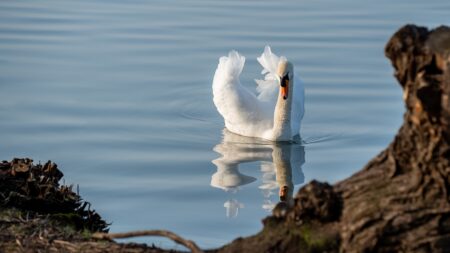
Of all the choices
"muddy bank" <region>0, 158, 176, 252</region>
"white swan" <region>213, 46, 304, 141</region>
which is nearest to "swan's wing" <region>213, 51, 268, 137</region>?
"white swan" <region>213, 46, 304, 141</region>

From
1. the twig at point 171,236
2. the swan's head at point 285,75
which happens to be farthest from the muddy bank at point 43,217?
the swan's head at point 285,75

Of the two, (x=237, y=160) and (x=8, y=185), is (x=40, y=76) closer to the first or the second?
(x=237, y=160)

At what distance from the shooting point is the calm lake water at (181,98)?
10.2m

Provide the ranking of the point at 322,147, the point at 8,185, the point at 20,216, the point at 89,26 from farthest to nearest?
the point at 89,26 → the point at 322,147 → the point at 8,185 → the point at 20,216

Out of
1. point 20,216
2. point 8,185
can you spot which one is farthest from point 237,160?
point 20,216

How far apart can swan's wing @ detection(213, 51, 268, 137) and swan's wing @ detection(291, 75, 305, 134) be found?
55 centimetres

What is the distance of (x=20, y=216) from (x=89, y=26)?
1180 centimetres

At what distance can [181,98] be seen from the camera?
14.4 meters

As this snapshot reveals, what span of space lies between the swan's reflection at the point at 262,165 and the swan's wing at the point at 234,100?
0.18 meters

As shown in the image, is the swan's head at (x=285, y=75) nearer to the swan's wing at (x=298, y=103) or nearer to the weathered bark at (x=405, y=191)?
the swan's wing at (x=298, y=103)

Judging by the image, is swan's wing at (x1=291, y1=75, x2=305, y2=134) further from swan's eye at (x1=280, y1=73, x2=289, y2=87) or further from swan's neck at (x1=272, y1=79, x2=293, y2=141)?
swan's eye at (x1=280, y1=73, x2=289, y2=87)

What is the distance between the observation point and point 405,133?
5.02m

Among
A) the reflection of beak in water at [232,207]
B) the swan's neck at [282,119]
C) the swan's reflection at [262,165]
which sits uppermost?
the swan's neck at [282,119]

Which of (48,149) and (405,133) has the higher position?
(48,149)
